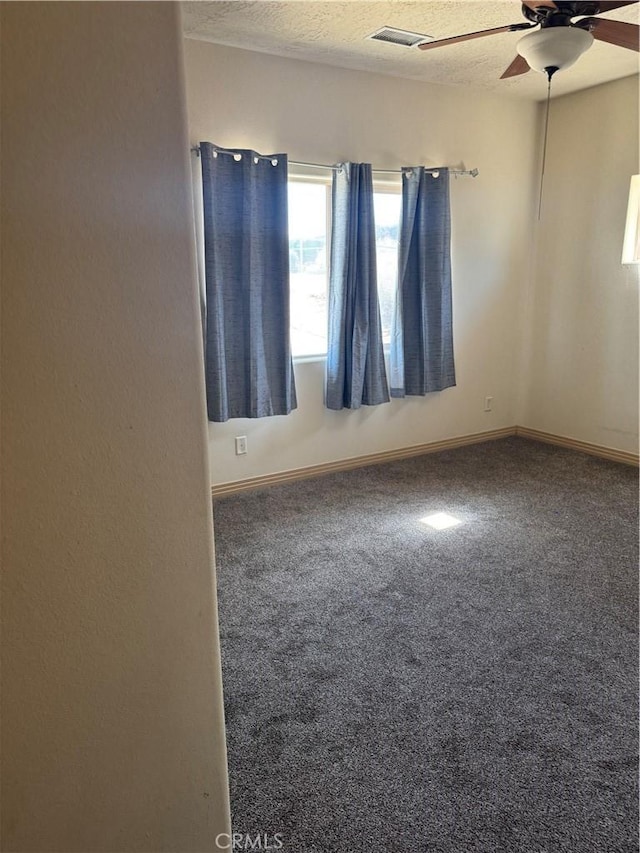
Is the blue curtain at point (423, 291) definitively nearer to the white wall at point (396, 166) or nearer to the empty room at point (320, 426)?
the empty room at point (320, 426)

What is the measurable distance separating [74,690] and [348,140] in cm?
382

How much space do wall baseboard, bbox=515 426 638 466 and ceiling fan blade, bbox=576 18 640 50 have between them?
2798mm

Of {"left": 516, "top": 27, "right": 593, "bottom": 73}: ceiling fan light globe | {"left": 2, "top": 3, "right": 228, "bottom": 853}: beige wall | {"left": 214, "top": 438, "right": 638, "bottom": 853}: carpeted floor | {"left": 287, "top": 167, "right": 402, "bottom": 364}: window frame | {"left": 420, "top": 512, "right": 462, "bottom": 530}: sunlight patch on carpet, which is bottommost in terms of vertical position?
{"left": 214, "top": 438, "right": 638, "bottom": 853}: carpeted floor

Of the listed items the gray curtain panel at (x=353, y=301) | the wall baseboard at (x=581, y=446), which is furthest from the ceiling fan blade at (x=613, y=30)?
the wall baseboard at (x=581, y=446)

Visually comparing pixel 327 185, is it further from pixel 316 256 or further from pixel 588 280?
pixel 588 280

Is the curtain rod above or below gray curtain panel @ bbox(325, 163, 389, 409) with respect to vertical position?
above

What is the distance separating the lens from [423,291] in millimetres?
4215

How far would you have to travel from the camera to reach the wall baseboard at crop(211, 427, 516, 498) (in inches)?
153

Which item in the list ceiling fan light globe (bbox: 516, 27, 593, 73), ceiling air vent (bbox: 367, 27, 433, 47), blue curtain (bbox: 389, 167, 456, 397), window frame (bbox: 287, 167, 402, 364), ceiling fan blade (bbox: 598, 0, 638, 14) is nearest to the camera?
ceiling fan blade (bbox: 598, 0, 638, 14)

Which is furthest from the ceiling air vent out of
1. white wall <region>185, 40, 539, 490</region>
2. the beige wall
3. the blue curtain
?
the beige wall

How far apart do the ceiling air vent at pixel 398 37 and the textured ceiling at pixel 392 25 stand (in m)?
0.05

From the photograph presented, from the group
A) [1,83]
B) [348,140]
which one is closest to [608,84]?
[348,140]

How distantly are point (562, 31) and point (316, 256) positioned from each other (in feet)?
6.45

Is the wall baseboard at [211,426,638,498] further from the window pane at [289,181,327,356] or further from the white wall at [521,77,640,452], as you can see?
the window pane at [289,181,327,356]
